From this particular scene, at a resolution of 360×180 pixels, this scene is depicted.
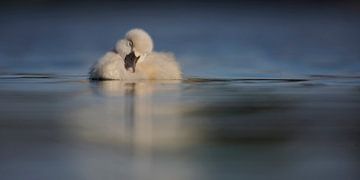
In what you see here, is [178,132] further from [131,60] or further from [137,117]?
[131,60]

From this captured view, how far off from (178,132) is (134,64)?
6.24 metres

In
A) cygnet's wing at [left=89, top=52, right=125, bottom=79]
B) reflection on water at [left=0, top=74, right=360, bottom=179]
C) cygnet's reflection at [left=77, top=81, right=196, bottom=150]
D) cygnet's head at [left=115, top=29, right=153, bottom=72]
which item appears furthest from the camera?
cygnet's head at [left=115, top=29, right=153, bottom=72]

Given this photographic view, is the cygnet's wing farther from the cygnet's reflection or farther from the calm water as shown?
the cygnet's reflection

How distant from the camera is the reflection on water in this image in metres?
6.54

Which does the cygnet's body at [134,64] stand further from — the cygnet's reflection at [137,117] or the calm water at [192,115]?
the cygnet's reflection at [137,117]

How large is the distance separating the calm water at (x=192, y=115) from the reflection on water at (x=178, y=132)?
0.01 m

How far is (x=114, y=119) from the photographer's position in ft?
29.5

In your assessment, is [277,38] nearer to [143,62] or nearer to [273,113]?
[143,62]

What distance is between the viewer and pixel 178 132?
821cm

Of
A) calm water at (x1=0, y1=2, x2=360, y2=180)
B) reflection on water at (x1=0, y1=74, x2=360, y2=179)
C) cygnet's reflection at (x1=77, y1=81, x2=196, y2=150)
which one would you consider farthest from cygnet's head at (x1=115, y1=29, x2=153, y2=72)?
cygnet's reflection at (x1=77, y1=81, x2=196, y2=150)

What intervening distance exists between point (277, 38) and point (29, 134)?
60.5ft

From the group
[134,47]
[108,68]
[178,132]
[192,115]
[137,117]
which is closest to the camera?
[178,132]

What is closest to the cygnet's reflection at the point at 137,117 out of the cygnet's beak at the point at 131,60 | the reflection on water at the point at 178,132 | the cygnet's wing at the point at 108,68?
the reflection on water at the point at 178,132

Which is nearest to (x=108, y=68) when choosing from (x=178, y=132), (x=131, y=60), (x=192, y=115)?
(x=131, y=60)
